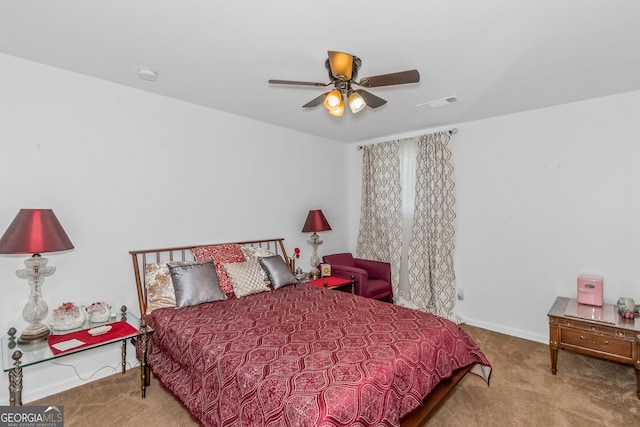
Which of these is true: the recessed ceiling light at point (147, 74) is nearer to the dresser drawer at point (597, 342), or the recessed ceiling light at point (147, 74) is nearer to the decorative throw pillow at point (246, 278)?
the decorative throw pillow at point (246, 278)

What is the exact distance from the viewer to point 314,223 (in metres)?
4.23

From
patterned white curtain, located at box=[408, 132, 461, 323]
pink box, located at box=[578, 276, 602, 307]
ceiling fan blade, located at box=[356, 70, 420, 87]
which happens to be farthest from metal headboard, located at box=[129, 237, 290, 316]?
pink box, located at box=[578, 276, 602, 307]

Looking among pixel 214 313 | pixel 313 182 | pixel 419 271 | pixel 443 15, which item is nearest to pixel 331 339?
pixel 214 313

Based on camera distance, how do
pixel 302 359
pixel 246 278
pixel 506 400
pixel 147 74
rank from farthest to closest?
pixel 246 278, pixel 147 74, pixel 506 400, pixel 302 359

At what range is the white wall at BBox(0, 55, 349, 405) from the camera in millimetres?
2383

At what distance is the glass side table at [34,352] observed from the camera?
1840 millimetres

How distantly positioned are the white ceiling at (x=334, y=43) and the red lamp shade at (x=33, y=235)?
1.24 m

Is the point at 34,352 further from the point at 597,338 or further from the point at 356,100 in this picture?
the point at 597,338

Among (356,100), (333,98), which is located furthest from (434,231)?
(333,98)

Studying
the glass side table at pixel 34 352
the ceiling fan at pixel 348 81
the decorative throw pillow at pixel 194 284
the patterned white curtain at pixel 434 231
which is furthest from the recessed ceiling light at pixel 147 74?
the patterned white curtain at pixel 434 231

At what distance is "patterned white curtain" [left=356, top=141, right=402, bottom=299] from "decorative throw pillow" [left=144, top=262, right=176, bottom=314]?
3069 millimetres

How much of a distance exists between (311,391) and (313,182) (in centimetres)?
351

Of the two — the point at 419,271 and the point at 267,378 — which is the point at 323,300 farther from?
the point at 419,271

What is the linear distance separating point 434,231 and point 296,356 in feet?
10.0
